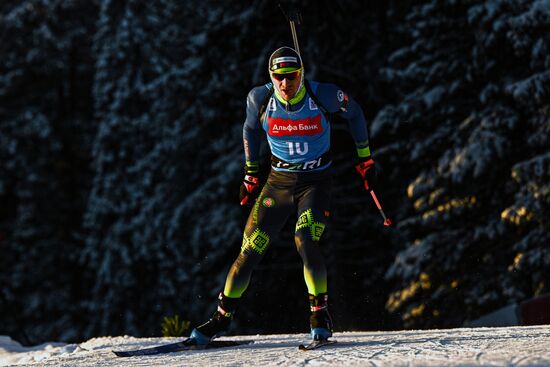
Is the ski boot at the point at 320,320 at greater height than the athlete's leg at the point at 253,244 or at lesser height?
lesser

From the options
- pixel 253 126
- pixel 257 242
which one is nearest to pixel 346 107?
pixel 253 126

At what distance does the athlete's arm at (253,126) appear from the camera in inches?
276

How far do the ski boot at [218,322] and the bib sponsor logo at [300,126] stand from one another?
135 centimetres

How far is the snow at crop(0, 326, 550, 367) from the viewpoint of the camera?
5188mm

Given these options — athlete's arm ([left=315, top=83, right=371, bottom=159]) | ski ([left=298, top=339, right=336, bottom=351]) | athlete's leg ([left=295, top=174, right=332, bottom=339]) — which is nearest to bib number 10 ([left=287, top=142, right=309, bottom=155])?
athlete's arm ([left=315, top=83, right=371, bottom=159])

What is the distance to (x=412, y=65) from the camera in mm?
16281

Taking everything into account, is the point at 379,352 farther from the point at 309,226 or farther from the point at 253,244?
the point at 253,244

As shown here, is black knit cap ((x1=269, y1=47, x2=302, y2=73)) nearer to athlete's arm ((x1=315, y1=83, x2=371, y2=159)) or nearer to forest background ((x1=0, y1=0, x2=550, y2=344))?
athlete's arm ((x1=315, y1=83, x2=371, y2=159))

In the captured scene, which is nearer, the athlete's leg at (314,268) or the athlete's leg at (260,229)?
the athlete's leg at (314,268)

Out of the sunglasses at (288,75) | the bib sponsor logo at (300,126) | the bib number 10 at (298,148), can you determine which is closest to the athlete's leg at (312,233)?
the bib number 10 at (298,148)

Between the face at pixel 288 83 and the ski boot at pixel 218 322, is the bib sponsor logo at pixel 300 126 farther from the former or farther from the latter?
the ski boot at pixel 218 322

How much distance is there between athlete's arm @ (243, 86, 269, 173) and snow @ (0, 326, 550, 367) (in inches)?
59.0

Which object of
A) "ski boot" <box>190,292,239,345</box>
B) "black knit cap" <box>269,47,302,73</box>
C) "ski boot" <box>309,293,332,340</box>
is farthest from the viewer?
"ski boot" <box>190,292,239,345</box>

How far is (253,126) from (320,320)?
168cm
